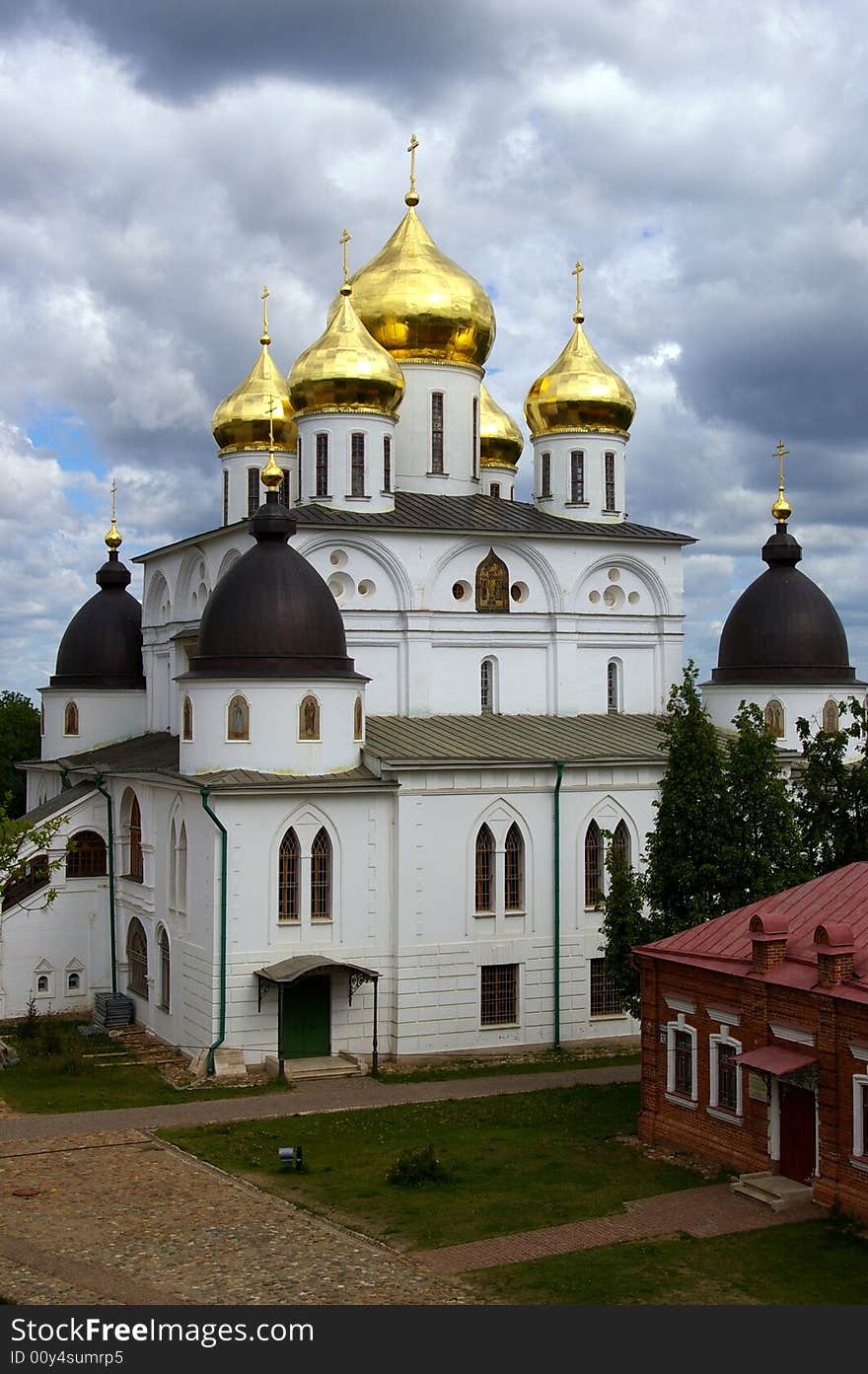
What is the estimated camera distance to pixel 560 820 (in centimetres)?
2500

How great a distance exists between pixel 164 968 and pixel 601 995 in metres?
7.36

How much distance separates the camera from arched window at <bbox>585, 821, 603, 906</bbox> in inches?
997

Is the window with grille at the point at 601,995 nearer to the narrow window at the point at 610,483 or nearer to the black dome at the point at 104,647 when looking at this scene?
the narrow window at the point at 610,483

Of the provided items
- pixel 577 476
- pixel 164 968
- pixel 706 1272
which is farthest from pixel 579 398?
pixel 706 1272

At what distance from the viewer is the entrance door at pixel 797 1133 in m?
15.8

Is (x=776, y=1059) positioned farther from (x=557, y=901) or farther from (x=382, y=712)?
(x=382, y=712)

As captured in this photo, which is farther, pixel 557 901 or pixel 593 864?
pixel 593 864

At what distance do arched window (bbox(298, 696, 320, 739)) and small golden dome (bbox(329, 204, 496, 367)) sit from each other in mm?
9688

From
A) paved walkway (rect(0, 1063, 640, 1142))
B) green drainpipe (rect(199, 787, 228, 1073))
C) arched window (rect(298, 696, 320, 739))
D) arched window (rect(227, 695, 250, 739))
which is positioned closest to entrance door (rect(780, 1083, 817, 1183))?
paved walkway (rect(0, 1063, 640, 1142))

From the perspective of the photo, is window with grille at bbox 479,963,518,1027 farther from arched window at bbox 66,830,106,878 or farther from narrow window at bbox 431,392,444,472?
narrow window at bbox 431,392,444,472

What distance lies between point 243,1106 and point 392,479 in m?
12.7

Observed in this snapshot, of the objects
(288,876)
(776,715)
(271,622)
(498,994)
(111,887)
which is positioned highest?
(271,622)

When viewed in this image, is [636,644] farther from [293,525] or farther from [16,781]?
[16,781]

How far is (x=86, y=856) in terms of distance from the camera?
28.5 metres
